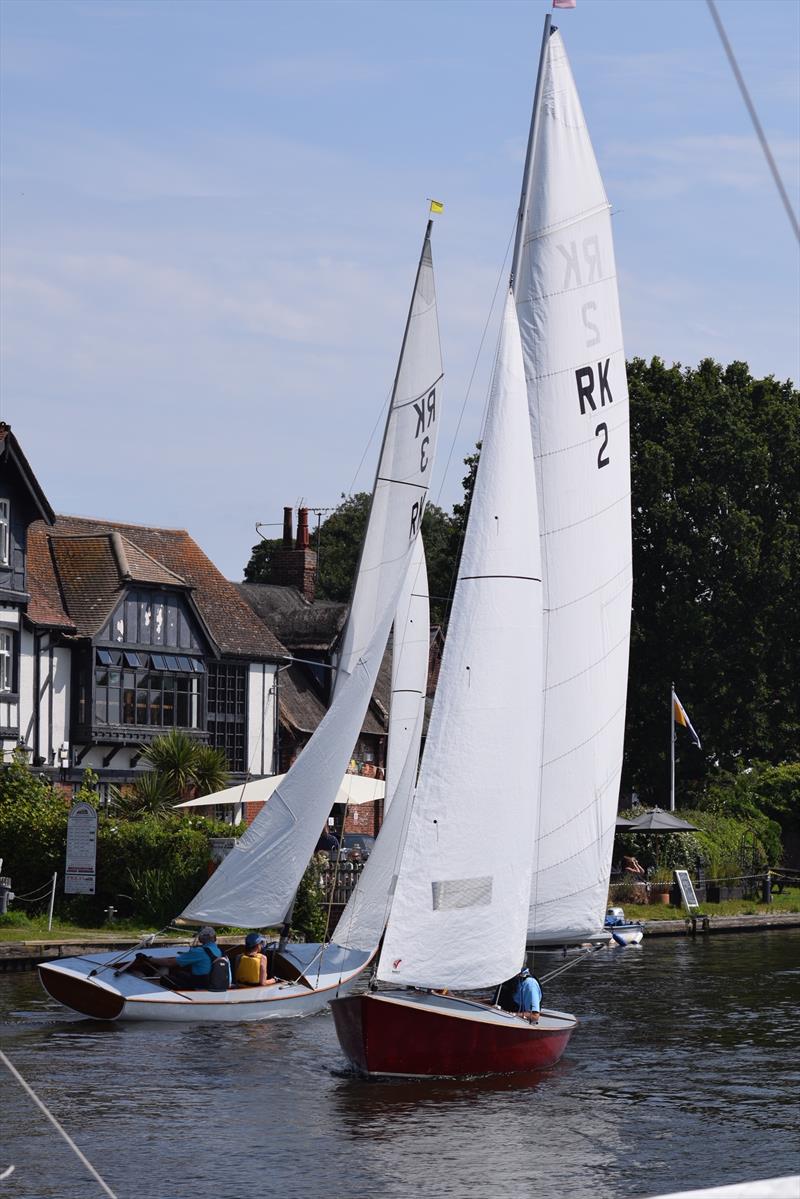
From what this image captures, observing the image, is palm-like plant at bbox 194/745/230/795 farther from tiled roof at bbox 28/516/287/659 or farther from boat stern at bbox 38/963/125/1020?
boat stern at bbox 38/963/125/1020

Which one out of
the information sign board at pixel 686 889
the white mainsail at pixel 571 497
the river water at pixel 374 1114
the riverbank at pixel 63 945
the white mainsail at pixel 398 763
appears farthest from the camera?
the information sign board at pixel 686 889

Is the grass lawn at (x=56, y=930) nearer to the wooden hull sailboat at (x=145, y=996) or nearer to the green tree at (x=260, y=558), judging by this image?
the wooden hull sailboat at (x=145, y=996)

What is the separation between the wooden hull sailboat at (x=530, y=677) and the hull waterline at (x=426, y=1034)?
3 centimetres

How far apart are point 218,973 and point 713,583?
4439 cm

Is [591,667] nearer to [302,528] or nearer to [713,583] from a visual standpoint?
[713,583]

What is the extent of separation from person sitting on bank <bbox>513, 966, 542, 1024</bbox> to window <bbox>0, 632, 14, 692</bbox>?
106 ft

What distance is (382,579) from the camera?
97.6 feet

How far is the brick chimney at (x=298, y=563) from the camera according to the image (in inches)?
2987

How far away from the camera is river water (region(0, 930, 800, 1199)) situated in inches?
711

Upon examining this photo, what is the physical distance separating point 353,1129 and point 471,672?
5.53 m

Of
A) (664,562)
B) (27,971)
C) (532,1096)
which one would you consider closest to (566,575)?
(532,1096)

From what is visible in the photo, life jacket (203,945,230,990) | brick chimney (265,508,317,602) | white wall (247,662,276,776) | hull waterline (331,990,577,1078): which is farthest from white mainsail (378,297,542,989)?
brick chimney (265,508,317,602)

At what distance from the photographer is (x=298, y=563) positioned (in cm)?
7694

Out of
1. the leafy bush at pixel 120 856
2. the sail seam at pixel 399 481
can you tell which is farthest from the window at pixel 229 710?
the sail seam at pixel 399 481
